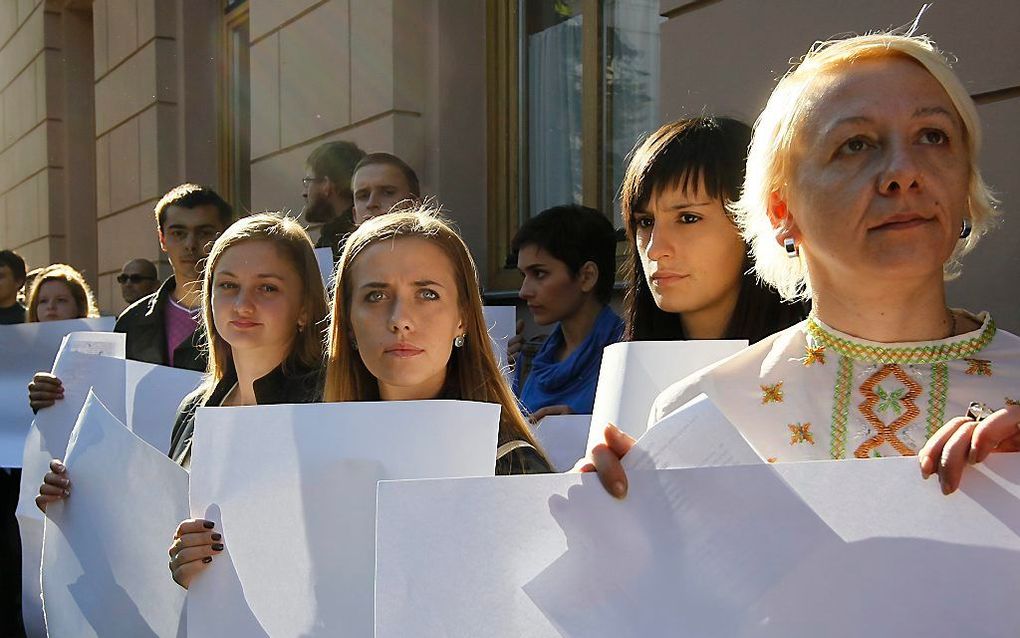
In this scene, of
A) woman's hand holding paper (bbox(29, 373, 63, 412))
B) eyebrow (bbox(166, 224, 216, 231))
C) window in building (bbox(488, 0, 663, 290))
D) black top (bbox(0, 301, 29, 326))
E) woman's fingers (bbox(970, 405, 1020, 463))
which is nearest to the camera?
woman's fingers (bbox(970, 405, 1020, 463))

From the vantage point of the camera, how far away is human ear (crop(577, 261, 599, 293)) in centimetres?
339

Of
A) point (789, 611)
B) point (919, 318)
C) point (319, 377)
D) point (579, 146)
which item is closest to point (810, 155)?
point (919, 318)

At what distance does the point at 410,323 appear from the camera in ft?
6.68

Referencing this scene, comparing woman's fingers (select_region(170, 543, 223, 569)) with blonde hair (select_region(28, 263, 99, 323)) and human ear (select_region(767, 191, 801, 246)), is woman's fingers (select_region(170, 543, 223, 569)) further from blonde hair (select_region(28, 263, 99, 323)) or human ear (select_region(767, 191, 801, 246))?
blonde hair (select_region(28, 263, 99, 323))

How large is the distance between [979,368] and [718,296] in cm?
81

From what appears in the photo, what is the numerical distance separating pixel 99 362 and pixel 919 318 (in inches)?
81.6

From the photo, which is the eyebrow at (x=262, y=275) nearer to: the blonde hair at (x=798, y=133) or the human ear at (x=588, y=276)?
the human ear at (x=588, y=276)

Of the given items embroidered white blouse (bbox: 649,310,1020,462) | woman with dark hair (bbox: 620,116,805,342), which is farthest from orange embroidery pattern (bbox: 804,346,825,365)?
woman with dark hair (bbox: 620,116,805,342)

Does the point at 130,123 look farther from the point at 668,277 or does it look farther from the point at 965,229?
the point at 965,229

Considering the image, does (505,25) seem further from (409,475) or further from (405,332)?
(409,475)

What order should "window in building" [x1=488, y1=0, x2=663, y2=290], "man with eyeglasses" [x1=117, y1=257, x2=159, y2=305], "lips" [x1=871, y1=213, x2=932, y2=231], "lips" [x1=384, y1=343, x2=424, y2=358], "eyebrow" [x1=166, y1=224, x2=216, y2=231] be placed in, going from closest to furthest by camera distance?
"lips" [x1=871, y1=213, x2=932, y2=231]
"lips" [x1=384, y1=343, x2=424, y2=358]
"eyebrow" [x1=166, y1=224, x2=216, y2=231]
"window in building" [x1=488, y1=0, x2=663, y2=290]
"man with eyeglasses" [x1=117, y1=257, x2=159, y2=305]

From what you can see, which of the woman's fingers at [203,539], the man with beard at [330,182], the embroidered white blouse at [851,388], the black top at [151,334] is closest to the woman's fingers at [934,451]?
the embroidered white blouse at [851,388]

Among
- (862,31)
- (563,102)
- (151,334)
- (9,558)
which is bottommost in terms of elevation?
(9,558)

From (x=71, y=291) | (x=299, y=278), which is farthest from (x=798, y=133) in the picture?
(x=71, y=291)
